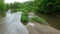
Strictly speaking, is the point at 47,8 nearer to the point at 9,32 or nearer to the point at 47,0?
the point at 47,0

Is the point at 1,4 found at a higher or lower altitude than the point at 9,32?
lower

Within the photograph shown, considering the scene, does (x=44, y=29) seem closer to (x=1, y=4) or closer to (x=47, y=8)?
(x=47, y=8)

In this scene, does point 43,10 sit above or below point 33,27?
below

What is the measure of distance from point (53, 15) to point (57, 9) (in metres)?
0.92

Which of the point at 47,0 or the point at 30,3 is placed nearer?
the point at 47,0

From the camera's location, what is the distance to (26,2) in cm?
2645

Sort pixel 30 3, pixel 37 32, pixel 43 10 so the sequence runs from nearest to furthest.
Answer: pixel 37 32, pixel 43 10, pixel 30 3

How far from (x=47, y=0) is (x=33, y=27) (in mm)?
10628

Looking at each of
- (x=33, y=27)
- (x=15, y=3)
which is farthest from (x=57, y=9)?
(x=33, y=27)

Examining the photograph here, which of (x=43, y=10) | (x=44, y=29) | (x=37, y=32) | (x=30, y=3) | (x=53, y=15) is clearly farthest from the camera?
(x=30, y=3)

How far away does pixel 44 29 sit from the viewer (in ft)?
41.7

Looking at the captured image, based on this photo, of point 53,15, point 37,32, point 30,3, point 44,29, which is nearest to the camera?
point 37,32

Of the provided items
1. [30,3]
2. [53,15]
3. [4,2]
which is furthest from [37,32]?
[4,2]

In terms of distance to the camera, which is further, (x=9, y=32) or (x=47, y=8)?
(x=47, y=8)
